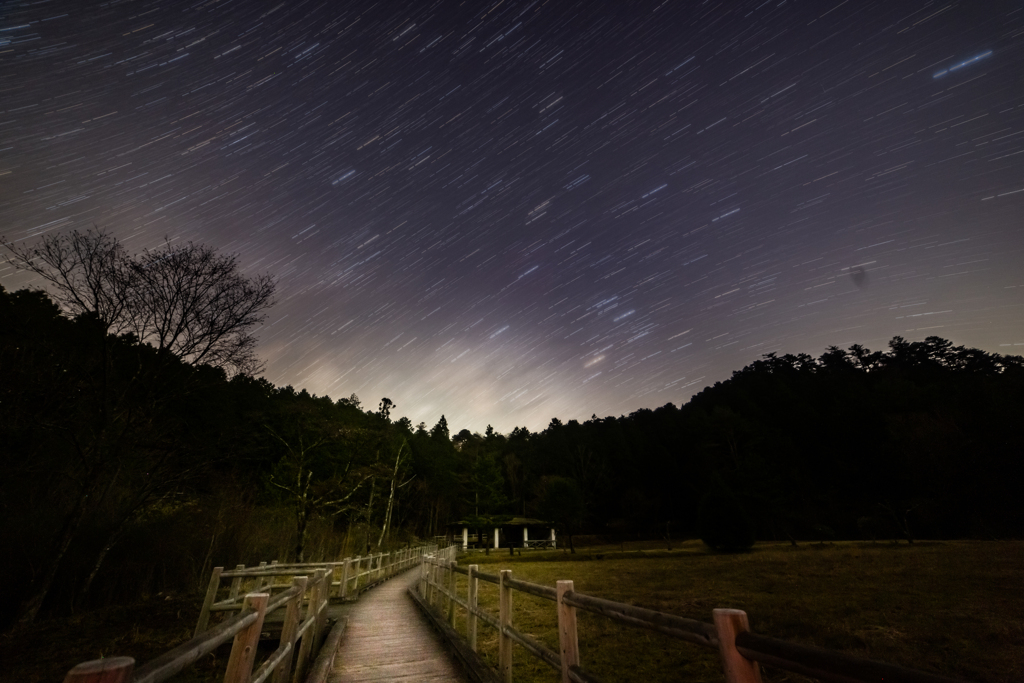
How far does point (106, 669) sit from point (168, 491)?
44.3 feet

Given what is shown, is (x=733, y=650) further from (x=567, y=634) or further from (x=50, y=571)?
(x=50, y=571)

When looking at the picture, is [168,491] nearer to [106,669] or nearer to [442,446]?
[106,669]

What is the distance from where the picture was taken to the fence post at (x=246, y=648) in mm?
2752

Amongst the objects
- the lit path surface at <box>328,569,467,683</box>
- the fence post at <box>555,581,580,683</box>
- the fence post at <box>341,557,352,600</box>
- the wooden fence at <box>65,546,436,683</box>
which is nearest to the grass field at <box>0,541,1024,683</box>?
the lit path surface at <box>328,569,467,683</box>

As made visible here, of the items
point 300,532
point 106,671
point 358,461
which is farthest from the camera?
point 358,461

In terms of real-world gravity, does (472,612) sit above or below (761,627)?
above

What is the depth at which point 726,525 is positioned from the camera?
94.2 feet

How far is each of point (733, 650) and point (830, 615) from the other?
1083 cm

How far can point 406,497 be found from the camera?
2277 inches

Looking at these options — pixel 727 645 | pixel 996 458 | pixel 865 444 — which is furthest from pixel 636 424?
pixel 727 645

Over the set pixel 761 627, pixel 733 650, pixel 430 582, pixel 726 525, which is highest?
pixel 726 525

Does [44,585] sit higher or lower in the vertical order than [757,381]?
lower

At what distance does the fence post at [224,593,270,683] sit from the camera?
2.75m

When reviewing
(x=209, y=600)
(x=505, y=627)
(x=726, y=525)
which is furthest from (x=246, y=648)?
(x=726, y=525)
